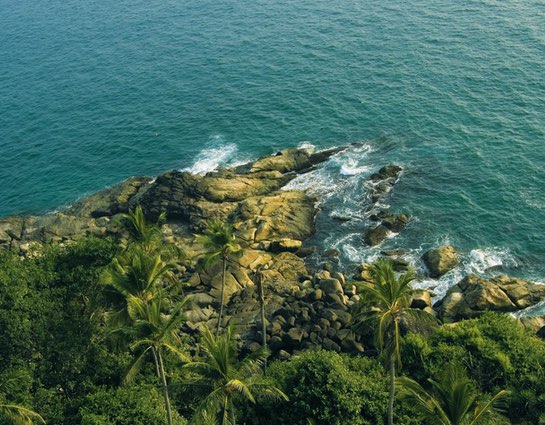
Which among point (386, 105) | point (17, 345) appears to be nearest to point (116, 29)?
point (386, 105)

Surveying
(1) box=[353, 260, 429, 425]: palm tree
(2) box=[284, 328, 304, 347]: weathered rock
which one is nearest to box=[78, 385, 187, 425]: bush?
(2) box=[284, 328, 304, 347]: weathered rock

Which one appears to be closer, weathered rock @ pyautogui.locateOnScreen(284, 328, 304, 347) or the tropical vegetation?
the tropical vegetation

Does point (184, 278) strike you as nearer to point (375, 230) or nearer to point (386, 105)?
point (375, 230)

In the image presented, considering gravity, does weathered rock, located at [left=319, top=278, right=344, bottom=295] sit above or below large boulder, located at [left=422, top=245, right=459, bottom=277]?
above

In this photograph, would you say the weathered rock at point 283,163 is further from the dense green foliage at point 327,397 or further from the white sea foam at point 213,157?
the dense green foliage at point 327,397

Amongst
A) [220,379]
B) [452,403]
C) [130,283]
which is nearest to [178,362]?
[130,283]

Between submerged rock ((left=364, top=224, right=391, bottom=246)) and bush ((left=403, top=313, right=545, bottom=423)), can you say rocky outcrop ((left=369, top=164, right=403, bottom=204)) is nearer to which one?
submerged rock ((left=364, top=224, right=391, bottom=246))
